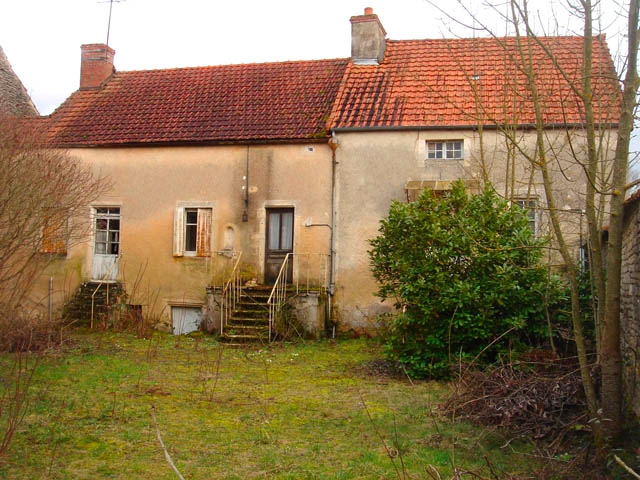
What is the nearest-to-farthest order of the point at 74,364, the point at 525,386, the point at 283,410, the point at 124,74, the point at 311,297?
the point at 525,386
the point at 283,410
the point at 74,364
the point at 311,297
the point at 124,74

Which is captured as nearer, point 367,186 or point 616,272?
point 616,272

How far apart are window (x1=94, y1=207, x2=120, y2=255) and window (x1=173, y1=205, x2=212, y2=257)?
183cm

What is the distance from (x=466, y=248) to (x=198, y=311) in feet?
27.8

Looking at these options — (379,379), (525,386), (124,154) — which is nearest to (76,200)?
(124,154)

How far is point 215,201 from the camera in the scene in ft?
55.0

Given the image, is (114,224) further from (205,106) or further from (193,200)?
(205,106)

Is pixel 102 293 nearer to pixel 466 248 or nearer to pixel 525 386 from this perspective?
pixel 466 248

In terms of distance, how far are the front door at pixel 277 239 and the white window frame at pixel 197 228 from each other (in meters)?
1.49

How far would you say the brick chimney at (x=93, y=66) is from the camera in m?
19.4

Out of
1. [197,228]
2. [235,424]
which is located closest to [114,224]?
[197,228]

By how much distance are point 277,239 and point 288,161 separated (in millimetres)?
1954

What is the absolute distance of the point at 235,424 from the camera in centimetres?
785

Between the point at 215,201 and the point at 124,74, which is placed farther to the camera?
the point at 124,74

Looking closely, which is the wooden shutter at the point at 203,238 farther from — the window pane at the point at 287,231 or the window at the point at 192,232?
the window pane at the point at 287,231
